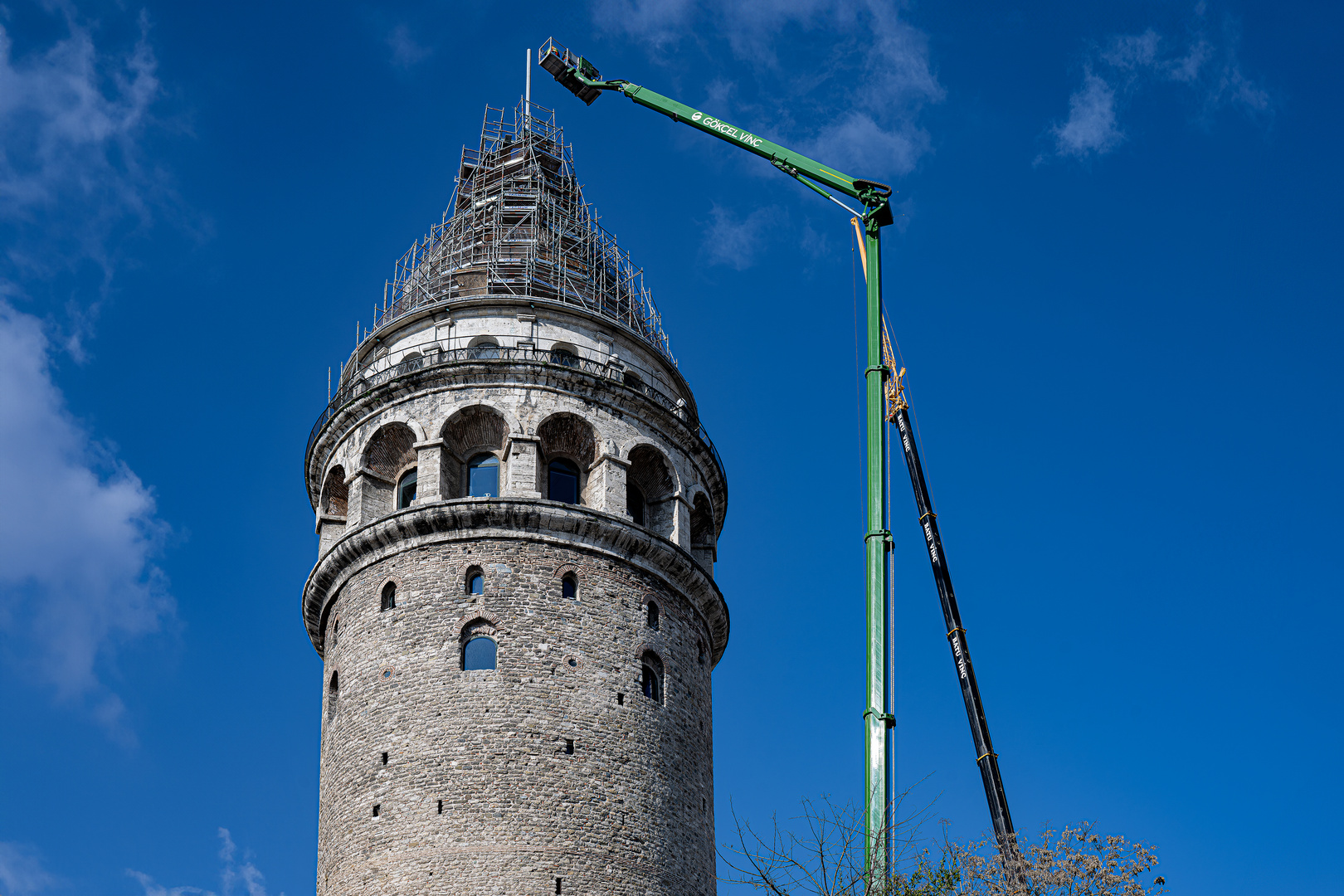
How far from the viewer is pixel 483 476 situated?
4669 centimetres

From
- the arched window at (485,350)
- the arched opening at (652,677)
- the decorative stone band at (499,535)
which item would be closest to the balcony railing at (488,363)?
the arched window at (485,350)

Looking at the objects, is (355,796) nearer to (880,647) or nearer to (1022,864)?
(880,647)

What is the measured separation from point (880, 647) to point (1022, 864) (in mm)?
9312

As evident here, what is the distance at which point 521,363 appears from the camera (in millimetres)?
47062

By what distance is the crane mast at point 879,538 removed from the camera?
40.6 m

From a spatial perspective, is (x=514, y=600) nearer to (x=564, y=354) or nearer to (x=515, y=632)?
(x=515, y=632)

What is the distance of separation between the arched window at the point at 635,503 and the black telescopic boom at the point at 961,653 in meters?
8.10

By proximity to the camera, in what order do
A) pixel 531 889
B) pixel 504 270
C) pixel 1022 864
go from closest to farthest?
1. pixel 1022 864
2. pixel 531 889
3. pixel 504 270

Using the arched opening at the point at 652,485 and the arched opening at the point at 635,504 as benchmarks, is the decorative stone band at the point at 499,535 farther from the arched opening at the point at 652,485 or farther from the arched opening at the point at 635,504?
the arched opening at the point at 635,504

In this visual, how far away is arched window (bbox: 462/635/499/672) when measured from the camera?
139ft

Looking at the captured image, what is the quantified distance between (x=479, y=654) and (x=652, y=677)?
500 cm

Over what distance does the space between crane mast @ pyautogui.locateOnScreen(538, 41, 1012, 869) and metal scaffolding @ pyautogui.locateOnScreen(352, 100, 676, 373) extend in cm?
625

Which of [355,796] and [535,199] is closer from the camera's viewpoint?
[355,796]

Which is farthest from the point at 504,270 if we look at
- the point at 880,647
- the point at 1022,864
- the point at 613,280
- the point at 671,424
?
the point at 1022,864
